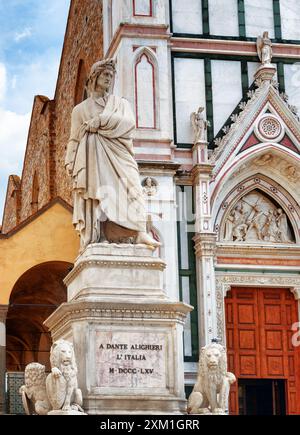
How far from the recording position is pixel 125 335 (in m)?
12.2

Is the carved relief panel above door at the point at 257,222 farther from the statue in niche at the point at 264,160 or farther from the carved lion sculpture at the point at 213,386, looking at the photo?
the carved lion sculpture at the point at 213,386

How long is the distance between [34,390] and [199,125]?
11644 mm

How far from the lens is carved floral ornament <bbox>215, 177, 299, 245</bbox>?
23.2 metres

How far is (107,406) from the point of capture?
39.0ft

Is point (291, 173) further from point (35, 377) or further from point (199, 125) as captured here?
point (35, 377)

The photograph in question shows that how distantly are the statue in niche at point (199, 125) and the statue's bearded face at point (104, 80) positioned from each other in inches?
366

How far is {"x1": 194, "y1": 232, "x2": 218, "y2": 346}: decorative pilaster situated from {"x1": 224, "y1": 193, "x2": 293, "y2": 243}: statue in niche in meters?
0.91

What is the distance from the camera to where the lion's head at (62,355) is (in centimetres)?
1153

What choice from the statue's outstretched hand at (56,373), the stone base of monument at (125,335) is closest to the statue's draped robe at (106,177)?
the stone base of monument at (125,335)

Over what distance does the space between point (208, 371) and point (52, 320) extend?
214 cm

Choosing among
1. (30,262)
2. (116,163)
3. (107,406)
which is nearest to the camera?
(107,406)

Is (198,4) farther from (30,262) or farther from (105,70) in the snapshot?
(105,70)

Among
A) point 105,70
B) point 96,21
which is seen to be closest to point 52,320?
point 105,70

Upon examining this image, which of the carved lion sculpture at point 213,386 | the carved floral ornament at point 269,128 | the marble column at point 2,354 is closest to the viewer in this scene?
the carved lion sculpture at point 213,386
